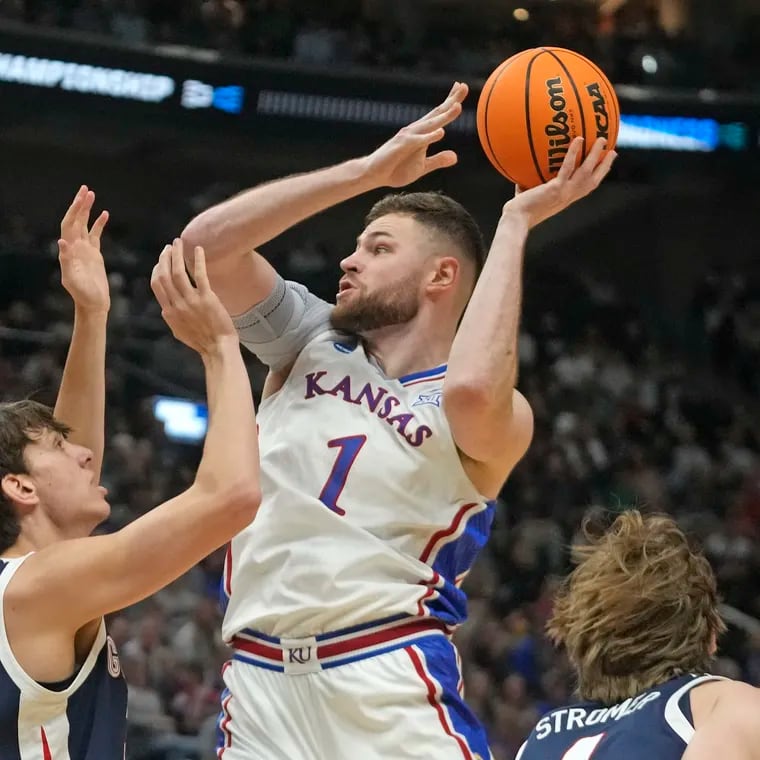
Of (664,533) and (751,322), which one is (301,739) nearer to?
(664,533)

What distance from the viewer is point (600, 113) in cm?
353

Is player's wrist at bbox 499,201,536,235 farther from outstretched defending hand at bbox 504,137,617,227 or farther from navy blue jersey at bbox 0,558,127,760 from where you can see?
navy blue jersey at bbox 0,558,127,760

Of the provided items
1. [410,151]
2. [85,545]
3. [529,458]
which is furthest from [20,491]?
[529,458]

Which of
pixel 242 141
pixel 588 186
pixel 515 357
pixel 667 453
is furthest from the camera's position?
pixel 242 141

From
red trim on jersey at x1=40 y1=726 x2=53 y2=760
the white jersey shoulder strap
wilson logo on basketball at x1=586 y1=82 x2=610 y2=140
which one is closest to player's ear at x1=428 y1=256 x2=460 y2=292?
wilson logo on basketball at x1=586 y1=82 x2=610 y2=140

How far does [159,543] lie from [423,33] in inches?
562

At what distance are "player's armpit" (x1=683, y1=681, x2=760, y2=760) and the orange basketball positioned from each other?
1485mm

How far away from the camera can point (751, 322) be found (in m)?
15.8

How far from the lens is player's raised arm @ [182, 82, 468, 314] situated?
10.9 feet

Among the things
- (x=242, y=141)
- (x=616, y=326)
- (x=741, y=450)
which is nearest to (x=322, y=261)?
(x=242, y=141)

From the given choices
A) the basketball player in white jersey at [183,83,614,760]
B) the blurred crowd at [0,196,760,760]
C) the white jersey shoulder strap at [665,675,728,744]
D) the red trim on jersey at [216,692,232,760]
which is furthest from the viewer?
the blurred crowd at [0,196,760,760]

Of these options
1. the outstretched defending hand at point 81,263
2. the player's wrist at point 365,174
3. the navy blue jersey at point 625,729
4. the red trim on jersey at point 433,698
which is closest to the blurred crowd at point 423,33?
the outstretched defending hand at point 81,263

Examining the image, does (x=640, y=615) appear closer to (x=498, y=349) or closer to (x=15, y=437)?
(x=498, y=349)

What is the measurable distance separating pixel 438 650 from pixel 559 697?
262 inches
